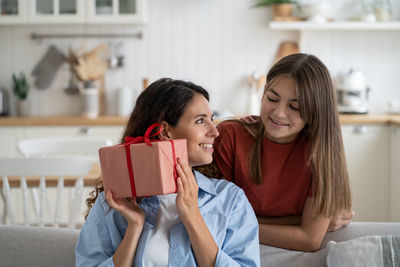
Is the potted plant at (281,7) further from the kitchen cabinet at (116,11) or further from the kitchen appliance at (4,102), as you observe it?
the kitchen appliance at (4,102)

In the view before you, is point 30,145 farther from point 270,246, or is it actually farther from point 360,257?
point 360,257

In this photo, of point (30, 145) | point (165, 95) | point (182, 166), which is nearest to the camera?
point (182, 166)

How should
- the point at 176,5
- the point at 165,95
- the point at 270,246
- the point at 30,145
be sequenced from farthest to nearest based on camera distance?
the point at 176,5, the point at 30,145, the point at 270,246, the point at 165,95

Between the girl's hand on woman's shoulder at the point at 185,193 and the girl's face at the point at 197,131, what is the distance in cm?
13

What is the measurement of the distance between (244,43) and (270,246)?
273 cm

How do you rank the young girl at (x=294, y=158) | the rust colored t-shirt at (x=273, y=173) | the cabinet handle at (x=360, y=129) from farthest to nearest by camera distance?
1. the cabinet handle at (x=360, y=129)
2. the rust colored t-shirt at (x=273, y=173)
3. the young girl at (x=294, y=158)

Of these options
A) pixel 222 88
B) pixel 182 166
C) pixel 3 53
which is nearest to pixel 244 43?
pixel 222 88

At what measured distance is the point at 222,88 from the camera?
4020mm

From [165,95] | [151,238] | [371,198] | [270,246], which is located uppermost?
[165,95]

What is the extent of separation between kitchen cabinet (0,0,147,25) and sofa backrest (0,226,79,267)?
2474 mm

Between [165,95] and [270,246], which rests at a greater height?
[165,95]

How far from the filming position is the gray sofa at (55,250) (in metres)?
1.48

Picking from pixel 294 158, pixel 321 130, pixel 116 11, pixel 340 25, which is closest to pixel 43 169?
pixel 294 158

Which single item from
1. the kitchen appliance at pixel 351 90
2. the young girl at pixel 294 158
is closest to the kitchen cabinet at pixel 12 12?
the kitchen appliance at pixel 351 90
